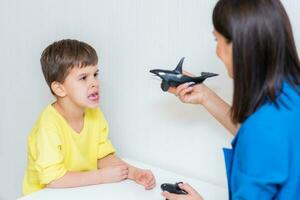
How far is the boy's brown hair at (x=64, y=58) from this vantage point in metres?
1.11

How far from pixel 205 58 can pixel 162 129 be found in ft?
0.88

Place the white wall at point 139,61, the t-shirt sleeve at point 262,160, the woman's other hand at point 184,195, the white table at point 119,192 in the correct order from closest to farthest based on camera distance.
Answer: the t-shirt sleeve at point 262,160 → the woman's other hand at point 184,195 → the white table at point 119,192 → the white wall at point 139,61

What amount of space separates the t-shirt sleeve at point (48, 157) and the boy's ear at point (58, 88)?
115mm

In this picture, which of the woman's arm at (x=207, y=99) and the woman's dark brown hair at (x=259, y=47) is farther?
the woman's arm at (x=207, y=99)

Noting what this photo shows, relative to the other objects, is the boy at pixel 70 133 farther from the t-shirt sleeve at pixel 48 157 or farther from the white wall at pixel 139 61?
the white wall at pixel 139 61

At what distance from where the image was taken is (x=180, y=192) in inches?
37.1

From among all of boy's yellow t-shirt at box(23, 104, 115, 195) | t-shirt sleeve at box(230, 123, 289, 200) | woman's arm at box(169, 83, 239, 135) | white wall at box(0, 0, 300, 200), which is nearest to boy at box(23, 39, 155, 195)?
boy's yellow t-shirt at box(23, 104, 115, 195)

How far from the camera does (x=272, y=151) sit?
2.19 ft

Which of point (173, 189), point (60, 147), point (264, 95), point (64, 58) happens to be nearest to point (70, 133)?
point (60, 147)

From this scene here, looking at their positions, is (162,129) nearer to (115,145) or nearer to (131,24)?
(115,145)

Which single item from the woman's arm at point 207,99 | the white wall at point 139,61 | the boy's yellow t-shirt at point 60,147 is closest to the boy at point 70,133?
the boy's yellow t-shirt at point 60,147

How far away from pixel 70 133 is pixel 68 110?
0.07 metres

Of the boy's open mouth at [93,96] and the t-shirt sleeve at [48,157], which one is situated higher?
the boy's open mouth at [93,96]

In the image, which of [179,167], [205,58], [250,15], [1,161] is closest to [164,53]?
[205,58]
